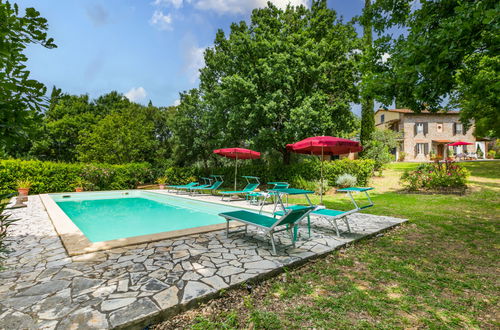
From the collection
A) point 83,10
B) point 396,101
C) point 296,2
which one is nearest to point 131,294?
point 83,10

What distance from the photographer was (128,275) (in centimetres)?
339

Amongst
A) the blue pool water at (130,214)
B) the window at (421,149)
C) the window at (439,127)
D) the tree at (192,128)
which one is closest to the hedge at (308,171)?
the tree at (192,128)

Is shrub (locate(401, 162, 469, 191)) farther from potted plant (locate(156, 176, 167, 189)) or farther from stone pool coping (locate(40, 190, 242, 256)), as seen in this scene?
potted plant (locate(156, 176, 167, 189))

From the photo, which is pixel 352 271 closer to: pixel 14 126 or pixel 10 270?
pixel 14 126

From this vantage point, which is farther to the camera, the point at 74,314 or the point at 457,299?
the point at 457,299

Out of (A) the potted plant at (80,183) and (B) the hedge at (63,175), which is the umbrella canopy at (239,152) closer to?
(B) the hedge at (63,175)

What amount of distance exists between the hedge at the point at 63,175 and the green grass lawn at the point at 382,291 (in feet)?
49.1

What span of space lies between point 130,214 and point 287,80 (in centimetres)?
1107

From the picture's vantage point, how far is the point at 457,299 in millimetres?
2994

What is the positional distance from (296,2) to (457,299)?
1951 centimetres

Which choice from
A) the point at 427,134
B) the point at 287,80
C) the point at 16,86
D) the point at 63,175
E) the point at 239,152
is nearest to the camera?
the point at 16,86

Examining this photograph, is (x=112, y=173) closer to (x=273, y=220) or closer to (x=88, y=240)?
(x=88, y=240)

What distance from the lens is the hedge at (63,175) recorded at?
13250mm

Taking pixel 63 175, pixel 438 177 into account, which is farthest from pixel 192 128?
pixel 438 177
